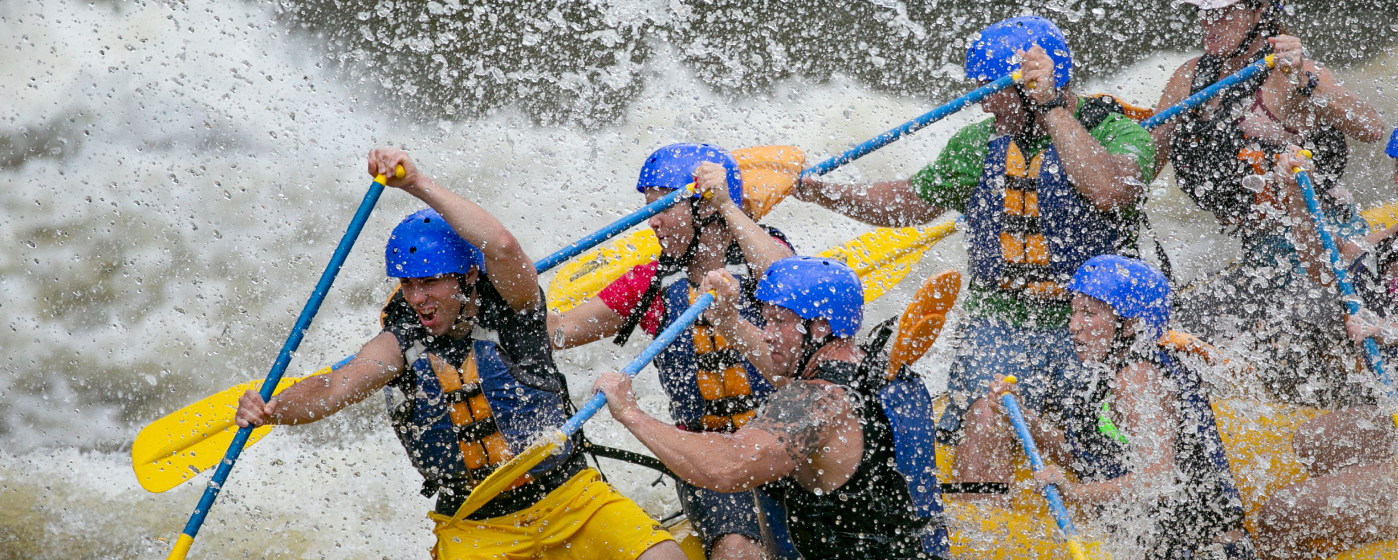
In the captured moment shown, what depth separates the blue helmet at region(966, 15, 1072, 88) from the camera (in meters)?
3.79

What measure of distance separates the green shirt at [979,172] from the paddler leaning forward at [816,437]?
0.99m

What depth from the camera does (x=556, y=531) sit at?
10.9 feet

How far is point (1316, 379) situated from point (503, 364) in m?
3.07

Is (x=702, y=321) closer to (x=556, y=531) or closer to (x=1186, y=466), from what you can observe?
(x=556, y=531)

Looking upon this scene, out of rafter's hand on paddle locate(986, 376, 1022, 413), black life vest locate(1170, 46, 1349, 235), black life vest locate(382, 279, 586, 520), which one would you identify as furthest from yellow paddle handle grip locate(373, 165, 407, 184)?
black life vest locate(1170, 46, 1349, 235)

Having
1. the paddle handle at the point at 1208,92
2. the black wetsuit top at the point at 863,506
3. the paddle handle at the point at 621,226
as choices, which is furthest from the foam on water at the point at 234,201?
the black wetsuit top at the point at 863,506

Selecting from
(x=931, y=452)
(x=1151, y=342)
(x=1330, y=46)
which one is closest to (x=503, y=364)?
(x=931, y=452)

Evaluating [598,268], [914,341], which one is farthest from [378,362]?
[914,341]

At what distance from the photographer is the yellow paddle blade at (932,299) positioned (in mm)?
3211

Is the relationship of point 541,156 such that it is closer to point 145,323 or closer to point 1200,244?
point 145,323

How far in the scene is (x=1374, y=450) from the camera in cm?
372

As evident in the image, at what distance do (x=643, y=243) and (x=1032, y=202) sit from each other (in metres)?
1.53

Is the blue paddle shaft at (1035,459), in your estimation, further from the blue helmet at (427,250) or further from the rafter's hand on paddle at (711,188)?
the blue helmet at (427,250)

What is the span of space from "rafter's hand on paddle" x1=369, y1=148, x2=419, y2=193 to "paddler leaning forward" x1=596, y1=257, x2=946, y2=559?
760 mm
